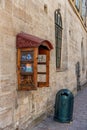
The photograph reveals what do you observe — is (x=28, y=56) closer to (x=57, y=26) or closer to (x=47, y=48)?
(x=47, y=48)

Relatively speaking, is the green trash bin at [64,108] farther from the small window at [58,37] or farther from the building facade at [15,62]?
the small window at [58,37]

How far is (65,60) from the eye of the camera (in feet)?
43.7

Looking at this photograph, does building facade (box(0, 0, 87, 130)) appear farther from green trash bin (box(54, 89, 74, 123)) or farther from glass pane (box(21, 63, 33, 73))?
green trash bin (box(54, 89, 74, 123))

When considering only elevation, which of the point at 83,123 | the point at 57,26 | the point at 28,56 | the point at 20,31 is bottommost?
the point at 83,123

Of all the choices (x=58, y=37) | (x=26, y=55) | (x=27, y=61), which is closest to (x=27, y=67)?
(x=27, y=61)

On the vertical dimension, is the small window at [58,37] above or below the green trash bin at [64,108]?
above

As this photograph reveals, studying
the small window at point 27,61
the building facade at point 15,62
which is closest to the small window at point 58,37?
the building facade at point 15,62

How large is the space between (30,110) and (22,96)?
0.82 meters

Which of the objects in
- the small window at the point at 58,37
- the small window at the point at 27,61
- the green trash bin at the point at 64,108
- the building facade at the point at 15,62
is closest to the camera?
the building facade at the point at 15,62

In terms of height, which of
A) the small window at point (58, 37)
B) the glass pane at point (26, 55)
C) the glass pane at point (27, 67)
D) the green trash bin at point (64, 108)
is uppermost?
the small window at point (58, 37)

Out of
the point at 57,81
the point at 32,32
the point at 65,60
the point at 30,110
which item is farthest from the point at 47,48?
the point at 65,60

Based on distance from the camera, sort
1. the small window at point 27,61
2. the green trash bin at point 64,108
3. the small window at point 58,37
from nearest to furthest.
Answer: the small window at point 27,61, the green trash bin at point 64,108, the small window at point 58,37

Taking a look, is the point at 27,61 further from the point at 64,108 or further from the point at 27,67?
the point at 64,108

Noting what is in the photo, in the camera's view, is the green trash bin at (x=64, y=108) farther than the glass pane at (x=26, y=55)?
Yes
